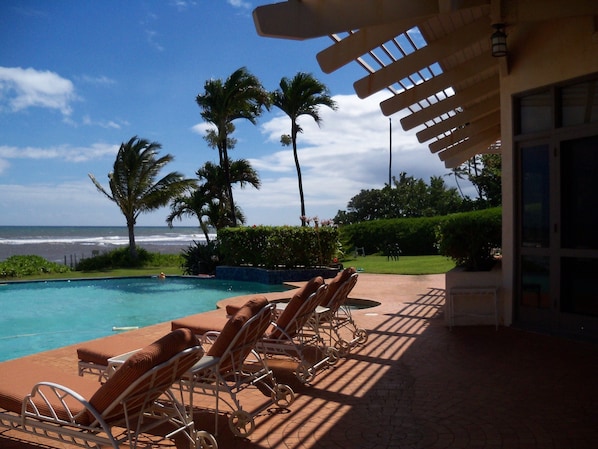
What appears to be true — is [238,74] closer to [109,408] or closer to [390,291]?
[390,291]

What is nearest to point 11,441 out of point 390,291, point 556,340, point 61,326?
point 556,340

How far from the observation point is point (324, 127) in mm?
28219

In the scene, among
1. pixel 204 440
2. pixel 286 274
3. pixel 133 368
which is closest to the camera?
pixel 133 368

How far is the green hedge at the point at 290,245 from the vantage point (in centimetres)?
1806

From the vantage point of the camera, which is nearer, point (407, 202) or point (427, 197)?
point (427, 197)

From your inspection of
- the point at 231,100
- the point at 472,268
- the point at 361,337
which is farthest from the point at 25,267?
the point at 472,268

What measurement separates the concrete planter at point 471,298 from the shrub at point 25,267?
703 inches

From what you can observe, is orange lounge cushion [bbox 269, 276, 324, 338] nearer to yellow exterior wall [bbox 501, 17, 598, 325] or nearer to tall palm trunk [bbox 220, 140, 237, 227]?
yellow exterior wall [bbox 501, 17, 598, 325]

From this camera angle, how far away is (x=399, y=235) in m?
28.7

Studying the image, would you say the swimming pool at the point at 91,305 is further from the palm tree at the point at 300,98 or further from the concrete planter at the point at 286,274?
the palm tree at the point at 300,98


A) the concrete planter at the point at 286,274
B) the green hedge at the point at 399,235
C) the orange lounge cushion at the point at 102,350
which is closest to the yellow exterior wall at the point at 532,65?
the orange lounge cushion at the point at 102,350

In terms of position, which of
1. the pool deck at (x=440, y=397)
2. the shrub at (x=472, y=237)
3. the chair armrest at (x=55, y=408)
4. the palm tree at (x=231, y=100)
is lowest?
the pool deck at (x=440, y=397)

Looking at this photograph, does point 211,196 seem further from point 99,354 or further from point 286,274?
point 99,354

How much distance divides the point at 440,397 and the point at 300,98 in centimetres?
2411
